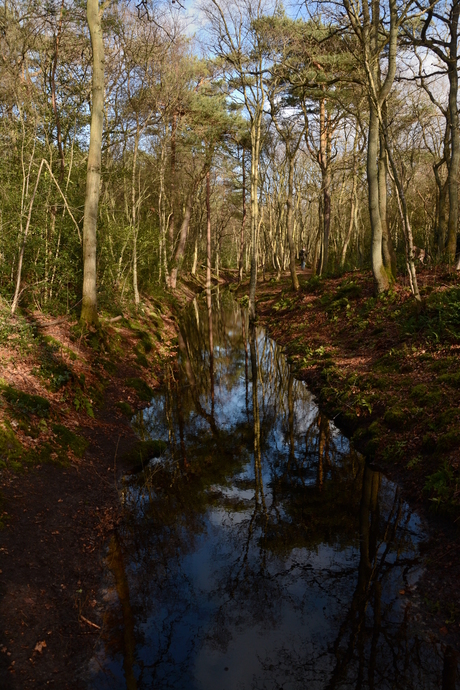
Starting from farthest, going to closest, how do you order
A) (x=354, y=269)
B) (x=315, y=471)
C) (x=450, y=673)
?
1. (x=354, y=269)
2. (x=315, y=471)
3. (x=450, y=673)

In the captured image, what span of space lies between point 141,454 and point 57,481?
1.95m

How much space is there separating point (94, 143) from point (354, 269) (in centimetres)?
1305

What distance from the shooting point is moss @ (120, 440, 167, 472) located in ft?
25.9

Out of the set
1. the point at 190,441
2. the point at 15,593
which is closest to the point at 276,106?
the point at 190,441

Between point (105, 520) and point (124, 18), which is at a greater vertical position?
point (124, 18)

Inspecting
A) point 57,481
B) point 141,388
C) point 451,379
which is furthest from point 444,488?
point 141,388

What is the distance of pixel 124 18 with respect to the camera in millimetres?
16375

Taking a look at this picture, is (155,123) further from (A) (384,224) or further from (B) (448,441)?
(B) (448,441)

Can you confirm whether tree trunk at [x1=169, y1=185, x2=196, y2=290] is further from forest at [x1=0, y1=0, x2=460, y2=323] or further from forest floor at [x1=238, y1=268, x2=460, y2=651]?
forest floor at [x1=238, y1=268, x2=460, y2=651]

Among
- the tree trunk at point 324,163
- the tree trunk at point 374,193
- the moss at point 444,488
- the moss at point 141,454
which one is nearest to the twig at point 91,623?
the moss at point 141,454

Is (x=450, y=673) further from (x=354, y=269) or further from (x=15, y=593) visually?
(x=354, y=269)

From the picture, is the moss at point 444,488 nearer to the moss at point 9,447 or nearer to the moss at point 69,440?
the moss at point 69,440

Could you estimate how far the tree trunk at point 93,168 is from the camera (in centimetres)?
1086

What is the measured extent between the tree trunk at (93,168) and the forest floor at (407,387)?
5.82 m
